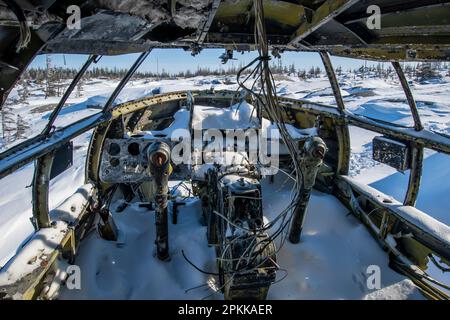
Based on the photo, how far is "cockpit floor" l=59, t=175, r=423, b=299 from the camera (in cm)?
300

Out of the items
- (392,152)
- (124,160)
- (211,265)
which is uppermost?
(392,152)

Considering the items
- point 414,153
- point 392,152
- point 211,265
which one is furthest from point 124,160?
point 414,153

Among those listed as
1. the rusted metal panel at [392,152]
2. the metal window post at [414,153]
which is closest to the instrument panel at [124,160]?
the rusted metal panel at [392,152]

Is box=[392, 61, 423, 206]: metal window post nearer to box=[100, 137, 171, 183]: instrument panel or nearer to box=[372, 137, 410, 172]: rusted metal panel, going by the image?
box=[372, 137, 410, 172]: rusted metal panel

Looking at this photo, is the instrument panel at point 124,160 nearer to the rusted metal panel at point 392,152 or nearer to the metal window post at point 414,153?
the rusted metal panel at point 392,152

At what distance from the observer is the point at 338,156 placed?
4547mm

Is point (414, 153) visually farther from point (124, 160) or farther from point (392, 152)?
point (124, 160)

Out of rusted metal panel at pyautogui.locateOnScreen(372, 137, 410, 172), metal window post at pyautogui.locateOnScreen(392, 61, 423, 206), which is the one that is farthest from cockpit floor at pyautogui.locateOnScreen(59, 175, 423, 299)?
rusted metal panel at pyautogui.locateOnScreen(372, 137, 410, 172)

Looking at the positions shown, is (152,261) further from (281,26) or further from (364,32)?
(364,32)

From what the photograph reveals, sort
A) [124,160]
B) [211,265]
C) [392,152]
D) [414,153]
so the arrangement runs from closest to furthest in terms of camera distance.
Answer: [414,153]
[392,152]
[211,265]
[124,160]

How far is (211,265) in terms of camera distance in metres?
3.36

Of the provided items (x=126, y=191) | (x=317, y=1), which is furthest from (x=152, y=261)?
(x=317, y=1)

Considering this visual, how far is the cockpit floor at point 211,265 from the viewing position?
300 cm
